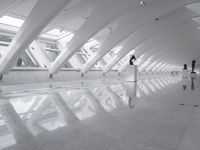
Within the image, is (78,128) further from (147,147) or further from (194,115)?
(194,115)

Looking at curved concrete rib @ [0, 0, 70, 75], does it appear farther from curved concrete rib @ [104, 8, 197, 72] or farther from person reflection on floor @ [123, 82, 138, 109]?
curved concrete rib @ [104, 8, 197, 72]

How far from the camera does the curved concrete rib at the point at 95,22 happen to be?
51.4 feet

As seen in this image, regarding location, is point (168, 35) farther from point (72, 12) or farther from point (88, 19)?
point (72, 12)

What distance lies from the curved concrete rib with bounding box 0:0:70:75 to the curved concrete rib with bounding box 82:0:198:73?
9346 millimetres

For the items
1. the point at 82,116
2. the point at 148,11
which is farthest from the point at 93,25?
the point at 82,116

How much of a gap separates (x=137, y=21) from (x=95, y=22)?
486cm

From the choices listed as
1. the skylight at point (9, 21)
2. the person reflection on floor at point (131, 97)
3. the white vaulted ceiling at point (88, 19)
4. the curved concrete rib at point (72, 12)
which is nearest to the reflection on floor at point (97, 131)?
the person reflection on floor at point (131, 97)

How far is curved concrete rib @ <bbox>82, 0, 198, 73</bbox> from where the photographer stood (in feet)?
58.0

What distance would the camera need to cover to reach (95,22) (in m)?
16.8

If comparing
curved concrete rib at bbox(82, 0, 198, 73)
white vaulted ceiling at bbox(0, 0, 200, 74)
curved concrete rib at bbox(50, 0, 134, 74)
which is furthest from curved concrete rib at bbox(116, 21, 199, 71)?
curved concrete rib at bbox(50, 0, 134, 74)

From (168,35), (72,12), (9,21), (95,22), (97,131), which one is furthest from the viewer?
(168,35)

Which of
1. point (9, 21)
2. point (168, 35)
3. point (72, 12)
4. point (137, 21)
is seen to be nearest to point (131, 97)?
point (72, 12)

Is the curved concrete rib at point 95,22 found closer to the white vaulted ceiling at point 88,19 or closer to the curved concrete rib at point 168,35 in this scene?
the white vaulted ceiling at point 88,19

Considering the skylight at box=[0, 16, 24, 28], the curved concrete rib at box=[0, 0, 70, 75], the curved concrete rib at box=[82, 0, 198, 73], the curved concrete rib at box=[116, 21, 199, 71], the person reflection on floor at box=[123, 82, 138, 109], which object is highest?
the skylight at box=[0, 16, 24, 28]
